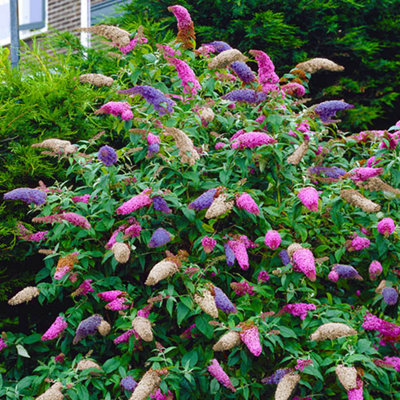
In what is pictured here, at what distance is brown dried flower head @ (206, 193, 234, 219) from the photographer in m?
2.75

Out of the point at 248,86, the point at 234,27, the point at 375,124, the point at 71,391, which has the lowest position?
the point at 375,124

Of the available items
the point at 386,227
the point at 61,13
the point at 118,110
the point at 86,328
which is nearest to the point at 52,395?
the point at 86,328

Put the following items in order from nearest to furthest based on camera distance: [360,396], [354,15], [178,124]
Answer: [360,396] → [178,124] → [354,15]

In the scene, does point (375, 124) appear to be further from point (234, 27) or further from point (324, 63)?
point (324, 63)

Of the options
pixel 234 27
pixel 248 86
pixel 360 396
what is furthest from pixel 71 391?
pixel 234 27

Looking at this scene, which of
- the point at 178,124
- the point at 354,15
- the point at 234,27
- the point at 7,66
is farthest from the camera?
the point at 354,15

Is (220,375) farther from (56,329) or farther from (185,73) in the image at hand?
(185,73)

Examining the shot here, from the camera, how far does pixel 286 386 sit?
2564 mm

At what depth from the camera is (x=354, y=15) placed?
24.5 ft

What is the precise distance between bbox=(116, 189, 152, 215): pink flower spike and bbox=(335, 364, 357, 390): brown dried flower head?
4.14 ft

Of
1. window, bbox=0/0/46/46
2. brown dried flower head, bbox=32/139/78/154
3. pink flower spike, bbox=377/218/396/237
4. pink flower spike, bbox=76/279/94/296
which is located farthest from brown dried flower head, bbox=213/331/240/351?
window, bbox=0/0/46/46

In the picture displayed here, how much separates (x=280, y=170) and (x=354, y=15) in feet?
16.5

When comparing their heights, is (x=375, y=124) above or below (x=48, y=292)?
below

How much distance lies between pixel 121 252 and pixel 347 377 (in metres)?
1.22
